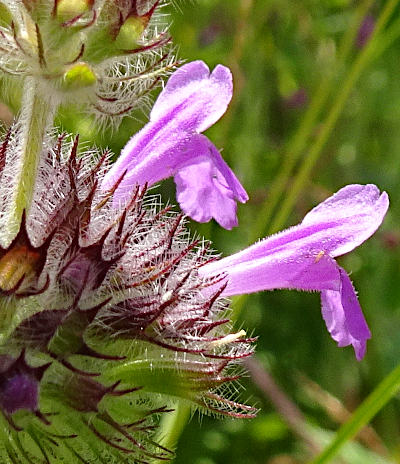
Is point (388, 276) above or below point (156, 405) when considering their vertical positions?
below

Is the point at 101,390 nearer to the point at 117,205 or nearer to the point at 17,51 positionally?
the point at 117,205

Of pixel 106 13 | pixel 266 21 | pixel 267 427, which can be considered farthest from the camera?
pixel 266 21

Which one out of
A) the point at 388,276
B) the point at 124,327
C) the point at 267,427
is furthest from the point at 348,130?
the point at 124,327

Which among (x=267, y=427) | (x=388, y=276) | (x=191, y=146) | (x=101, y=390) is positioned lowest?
(x=267, y=427)

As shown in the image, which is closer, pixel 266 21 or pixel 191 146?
pixel 191 146

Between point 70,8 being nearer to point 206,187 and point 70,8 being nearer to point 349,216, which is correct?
point 206,187

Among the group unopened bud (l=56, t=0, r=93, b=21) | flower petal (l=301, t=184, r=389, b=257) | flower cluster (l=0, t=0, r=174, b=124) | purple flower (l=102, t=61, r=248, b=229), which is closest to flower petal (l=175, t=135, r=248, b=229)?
purple flower (l=102, t=61, r=248, b=229)

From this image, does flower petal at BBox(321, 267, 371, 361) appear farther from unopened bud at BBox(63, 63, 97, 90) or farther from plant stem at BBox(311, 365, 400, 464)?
unopened bud at BBox(63, 63, 97, 90)
